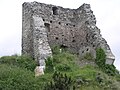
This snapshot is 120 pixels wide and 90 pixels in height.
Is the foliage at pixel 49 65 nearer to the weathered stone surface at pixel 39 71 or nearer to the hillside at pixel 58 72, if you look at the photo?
the hillside at pixel 58 72

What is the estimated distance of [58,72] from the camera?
24453 millimetres

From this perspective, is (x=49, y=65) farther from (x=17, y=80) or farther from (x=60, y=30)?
(x=60, y=30)

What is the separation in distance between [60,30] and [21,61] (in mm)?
4822

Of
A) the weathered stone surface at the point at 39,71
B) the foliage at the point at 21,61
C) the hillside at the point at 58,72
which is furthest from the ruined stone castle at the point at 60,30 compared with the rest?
the weathered stone surface at the point at 39,71

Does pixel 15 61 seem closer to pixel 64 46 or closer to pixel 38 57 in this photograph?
pixel 38 57

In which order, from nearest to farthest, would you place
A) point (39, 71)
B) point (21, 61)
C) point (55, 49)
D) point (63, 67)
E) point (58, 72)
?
point (58, 72) → point (39, 71) → point (63, 67) → point (21, 61) → point (55, 49)

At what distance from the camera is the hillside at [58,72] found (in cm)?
2225

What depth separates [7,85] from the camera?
851 inches

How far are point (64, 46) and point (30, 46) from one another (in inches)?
116

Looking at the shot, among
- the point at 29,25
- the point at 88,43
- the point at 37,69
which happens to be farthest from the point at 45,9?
the point at 37,69

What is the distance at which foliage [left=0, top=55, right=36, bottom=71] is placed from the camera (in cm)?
2666

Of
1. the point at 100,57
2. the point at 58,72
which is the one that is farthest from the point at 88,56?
the point at 58,72

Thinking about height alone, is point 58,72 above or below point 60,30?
below

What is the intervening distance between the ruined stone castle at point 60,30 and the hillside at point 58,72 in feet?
3.37
